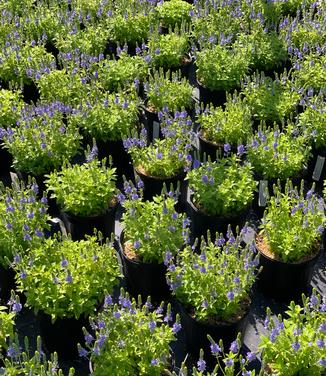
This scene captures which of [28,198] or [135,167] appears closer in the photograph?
[28,198]

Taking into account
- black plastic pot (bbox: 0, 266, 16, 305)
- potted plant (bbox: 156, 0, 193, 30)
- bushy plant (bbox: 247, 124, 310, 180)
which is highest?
potted plant (bbox: 156, 0, 193, 30)

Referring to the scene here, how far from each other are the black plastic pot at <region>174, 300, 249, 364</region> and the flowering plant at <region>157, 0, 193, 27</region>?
18.6ft

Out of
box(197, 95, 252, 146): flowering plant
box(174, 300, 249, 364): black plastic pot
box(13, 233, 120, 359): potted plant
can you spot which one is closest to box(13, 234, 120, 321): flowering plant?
box(13, 233, 120, 359): potted plant

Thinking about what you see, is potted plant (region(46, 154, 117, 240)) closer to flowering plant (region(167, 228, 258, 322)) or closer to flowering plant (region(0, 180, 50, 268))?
flowering plant (region(0, 180, 50, 268))

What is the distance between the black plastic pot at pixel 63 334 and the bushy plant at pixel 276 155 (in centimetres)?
254

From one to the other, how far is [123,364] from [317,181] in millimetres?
3615

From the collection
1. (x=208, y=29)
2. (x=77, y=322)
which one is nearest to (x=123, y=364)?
(x=77, y=322)

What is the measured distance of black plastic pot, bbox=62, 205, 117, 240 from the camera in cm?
554

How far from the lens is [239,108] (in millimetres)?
6441

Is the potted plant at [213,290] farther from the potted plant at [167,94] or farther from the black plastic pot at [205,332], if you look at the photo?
the potted plant at [167,94]

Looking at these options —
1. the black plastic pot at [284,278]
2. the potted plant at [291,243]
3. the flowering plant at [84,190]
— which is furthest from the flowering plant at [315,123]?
the flowering plant at [84,190]

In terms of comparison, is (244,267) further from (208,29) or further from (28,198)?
(208,29)

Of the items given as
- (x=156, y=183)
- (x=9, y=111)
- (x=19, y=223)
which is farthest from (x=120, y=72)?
(x=19, y=223)

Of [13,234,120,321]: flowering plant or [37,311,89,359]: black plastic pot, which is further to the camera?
[37,311,89,359]: black plastic pot
